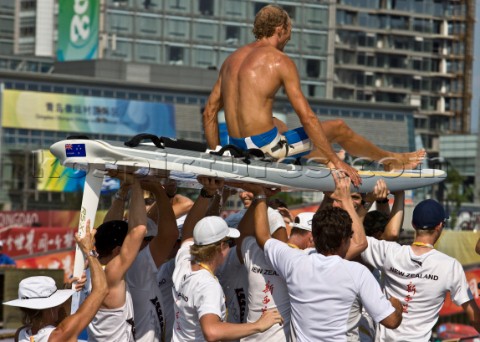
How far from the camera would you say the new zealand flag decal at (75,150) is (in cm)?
985

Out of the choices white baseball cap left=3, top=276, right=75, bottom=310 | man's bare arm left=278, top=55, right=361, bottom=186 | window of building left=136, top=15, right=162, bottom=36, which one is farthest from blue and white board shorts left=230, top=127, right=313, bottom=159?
window of building left=136, top=15, right=162, bottom=36

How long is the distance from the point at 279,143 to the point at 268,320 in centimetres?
199

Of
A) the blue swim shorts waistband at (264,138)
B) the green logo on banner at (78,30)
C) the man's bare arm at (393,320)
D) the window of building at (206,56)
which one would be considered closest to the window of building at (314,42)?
the window of building at (206,56)

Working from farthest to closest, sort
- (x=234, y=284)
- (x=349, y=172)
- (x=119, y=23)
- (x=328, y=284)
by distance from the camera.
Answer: (x=119, y=23)
(x=234, y=284)
(x=349, y=172)
(x=328, y=284)

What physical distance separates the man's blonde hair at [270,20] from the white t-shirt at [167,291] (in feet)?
7.67

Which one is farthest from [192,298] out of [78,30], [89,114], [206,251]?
[78,30]

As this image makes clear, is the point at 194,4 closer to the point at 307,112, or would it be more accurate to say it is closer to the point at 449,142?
the point at 449,142

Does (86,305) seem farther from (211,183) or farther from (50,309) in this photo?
(211,183)

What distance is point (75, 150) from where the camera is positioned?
9.88 m

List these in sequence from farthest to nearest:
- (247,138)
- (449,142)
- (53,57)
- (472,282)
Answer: (449,142) < (53,57) < (472,282) < (247,138)

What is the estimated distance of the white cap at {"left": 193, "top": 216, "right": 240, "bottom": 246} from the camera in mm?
9375

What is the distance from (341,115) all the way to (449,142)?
30.7 m

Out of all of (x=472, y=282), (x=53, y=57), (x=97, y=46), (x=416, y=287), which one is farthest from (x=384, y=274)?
(x=53, y=57)

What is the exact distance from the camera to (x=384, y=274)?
1047 centimetres
